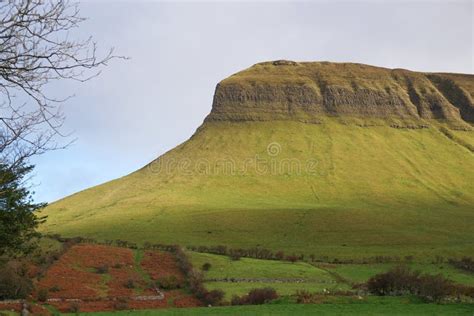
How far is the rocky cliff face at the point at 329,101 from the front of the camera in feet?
593

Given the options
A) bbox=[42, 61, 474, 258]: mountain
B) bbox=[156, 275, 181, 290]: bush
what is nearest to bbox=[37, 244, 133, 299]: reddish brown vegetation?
bbox=[156, 275, 181, 290]: bush

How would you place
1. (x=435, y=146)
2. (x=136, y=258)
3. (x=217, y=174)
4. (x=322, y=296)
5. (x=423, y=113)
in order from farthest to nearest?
(x=423, y=113) < (x=435, y=146) < (x=217, y=174) < (x=136, y=258) < (x=322, y=296)

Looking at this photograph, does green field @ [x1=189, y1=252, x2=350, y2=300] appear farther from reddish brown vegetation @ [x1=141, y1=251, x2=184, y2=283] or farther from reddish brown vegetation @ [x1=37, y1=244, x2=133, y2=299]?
reddish brown vegetation @ [x1=37, y1=244, x2=133, y2=299]

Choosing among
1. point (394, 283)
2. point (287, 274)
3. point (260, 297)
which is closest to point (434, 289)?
point (394, 283)

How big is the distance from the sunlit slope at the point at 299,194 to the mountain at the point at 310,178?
38cm

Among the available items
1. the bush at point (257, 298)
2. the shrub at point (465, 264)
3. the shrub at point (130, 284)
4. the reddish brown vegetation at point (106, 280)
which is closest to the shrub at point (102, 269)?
the reddish brown vegetation at point (106, 280)

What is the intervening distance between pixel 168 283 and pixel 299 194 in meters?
83.7

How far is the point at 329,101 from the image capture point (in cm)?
18438

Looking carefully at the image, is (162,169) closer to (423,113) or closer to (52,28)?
(423,113)

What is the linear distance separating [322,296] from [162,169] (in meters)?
128

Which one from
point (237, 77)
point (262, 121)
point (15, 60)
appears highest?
point (237, 77)

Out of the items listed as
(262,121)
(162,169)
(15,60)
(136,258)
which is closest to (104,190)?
(162,169)

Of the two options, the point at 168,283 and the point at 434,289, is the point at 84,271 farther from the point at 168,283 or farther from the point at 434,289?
the point at 434,289

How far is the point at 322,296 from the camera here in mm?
35312
